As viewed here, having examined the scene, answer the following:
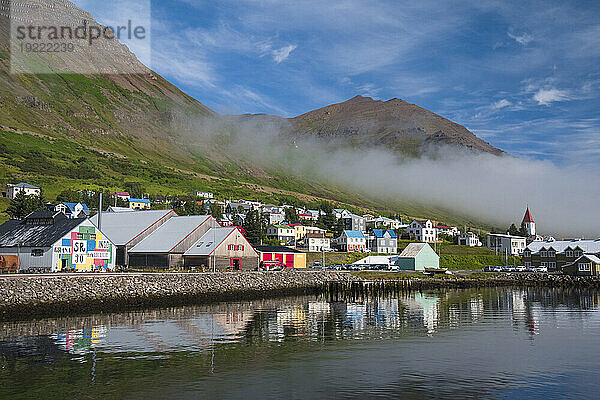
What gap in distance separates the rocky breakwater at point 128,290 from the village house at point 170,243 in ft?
43.4

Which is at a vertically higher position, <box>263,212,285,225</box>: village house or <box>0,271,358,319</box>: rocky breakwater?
<box>263,212,285,225</box>: village house

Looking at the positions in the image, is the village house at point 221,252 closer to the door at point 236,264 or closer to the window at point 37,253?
the door at point 236,264

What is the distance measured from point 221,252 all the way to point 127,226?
1868cm

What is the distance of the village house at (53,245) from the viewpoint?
200ft

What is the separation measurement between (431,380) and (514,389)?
3529mm

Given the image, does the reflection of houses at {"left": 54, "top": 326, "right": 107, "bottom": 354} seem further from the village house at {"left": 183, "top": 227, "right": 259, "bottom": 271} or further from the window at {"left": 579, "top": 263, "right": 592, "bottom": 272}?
the window at {"left": 579, "top": 263, "right": 592, "bottom": 272}

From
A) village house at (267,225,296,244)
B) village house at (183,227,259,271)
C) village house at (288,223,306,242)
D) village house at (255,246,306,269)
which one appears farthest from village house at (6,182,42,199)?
village house at (183,227,259,271)

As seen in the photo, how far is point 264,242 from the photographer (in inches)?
5295

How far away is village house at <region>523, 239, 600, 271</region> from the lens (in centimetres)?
11362

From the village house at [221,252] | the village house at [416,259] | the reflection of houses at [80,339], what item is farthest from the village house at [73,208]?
the reflection of houses at [80,339]

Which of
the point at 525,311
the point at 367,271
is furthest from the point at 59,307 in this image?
the point at 367,271

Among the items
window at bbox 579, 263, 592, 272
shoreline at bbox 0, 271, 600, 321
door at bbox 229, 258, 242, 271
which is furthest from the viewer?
window at bbox 579, 263, 592, 272

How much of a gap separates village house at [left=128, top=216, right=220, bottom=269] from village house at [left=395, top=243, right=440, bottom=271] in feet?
132

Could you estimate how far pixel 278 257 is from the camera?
93125mm
